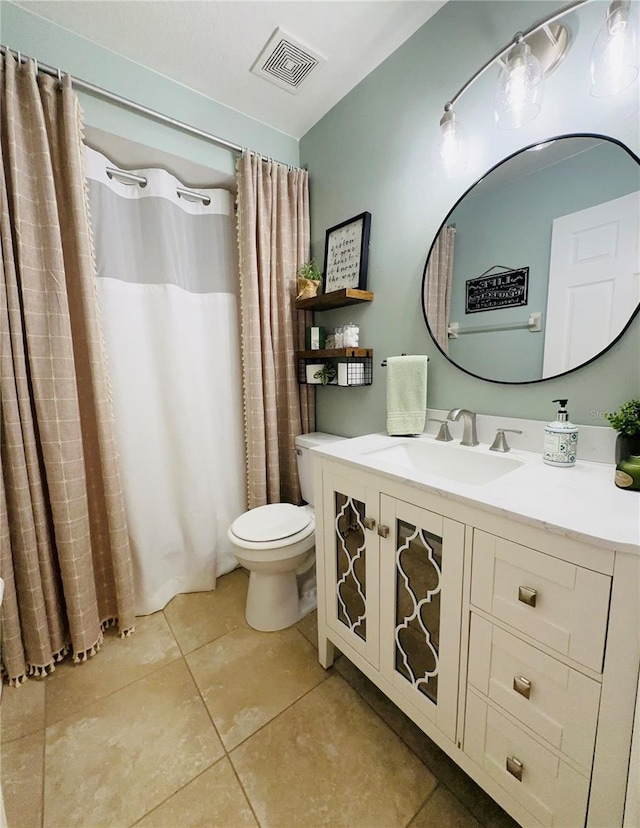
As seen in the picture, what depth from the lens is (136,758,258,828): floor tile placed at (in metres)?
0.86

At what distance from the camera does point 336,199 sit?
5.57 ft

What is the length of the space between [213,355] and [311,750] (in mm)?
1648

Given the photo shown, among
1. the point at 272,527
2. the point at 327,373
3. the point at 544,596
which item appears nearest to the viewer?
the point at 544,596

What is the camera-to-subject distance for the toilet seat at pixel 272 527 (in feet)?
4.41

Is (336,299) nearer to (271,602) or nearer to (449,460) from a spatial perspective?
(449,460)

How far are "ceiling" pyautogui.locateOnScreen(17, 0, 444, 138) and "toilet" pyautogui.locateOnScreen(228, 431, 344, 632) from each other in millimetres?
1660

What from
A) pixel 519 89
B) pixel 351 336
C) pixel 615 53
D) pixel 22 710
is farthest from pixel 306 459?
pixel 615 53

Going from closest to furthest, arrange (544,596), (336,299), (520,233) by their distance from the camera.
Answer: (544,596) → (520,233) → (336,299)

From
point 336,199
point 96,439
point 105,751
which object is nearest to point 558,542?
point 105,751

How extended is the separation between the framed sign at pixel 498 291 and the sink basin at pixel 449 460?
51cm

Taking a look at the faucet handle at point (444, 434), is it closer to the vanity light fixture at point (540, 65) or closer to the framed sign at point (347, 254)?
the framed sign at point (347, 254)

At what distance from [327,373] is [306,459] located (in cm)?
47

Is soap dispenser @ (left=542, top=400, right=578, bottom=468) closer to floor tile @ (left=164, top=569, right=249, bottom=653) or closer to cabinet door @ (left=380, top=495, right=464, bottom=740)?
cabinet door @ (left=380, top=495, right=464, bottom=740)

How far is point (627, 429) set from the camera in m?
0.83
